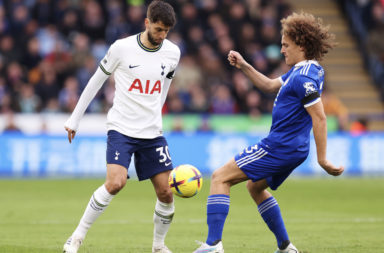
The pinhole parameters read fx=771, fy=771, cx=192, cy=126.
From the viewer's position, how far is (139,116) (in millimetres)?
8016

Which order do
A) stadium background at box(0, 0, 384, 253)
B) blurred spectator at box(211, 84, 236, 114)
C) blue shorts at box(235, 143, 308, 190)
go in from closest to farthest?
blue shorts at box(235, 143, 308, 190)
stadium background at box(0, 0, 384, 253)
blurred spectator at box(211, 84, 236, 114)

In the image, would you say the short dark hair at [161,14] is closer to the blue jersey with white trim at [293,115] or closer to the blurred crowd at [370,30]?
the blue jersey with white trim at [293,115]

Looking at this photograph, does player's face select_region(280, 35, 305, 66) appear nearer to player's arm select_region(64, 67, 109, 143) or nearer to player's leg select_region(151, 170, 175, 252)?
player's leg select_region(151, 170, 175, 252)

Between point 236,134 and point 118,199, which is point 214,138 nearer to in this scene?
point 236,134

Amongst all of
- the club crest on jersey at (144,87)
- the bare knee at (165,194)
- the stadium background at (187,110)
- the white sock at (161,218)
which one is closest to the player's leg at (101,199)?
the bare knee at (165,194)

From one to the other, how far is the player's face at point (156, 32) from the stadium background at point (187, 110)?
13.1 feet

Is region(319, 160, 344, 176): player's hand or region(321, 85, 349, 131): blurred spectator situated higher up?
region(319, 160, 344, 176): player's hand

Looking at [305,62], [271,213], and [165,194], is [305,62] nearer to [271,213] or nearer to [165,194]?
[271,213]

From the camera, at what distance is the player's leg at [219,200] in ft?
24.1

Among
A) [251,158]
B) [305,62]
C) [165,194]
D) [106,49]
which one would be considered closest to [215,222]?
[251,158]

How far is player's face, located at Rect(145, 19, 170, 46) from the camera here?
26.0 ft

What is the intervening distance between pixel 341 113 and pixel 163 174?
16720 mm

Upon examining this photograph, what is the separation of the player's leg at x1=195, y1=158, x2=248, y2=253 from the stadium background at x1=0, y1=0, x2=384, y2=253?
12.7 feet

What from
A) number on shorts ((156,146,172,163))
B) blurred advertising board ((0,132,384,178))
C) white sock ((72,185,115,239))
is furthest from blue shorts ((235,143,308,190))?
blurred advertising board ((0,132,384,178))
